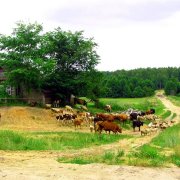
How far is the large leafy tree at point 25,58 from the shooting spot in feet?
155

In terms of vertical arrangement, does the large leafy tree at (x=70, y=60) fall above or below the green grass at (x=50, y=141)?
above

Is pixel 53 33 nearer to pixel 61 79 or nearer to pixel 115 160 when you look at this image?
pixel 61 79

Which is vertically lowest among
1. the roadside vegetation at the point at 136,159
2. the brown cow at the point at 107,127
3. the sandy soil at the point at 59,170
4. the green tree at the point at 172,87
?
the sandy soil at the point at 59,170

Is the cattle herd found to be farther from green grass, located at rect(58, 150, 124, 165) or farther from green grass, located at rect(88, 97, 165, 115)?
green grass, located at rect(58, 150, 124, 165)

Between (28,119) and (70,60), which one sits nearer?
(28,119)

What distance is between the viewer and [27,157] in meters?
20.7

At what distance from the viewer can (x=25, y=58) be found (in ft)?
158

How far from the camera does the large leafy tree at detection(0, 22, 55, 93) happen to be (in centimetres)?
4725

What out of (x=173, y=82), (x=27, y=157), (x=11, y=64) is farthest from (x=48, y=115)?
(x=173, y=82)

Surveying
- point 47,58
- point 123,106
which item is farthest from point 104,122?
point 123,106

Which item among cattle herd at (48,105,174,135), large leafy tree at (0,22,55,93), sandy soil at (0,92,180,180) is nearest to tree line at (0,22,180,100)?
large leafy tree at (0,22,55,93)

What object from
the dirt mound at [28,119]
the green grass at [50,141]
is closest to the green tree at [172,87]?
the dirt mound at [28,119]

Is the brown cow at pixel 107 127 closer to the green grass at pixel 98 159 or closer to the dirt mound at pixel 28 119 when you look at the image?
the dirt mound at pixel 28 119

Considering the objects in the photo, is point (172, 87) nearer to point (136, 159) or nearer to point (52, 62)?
point (52, 62)
